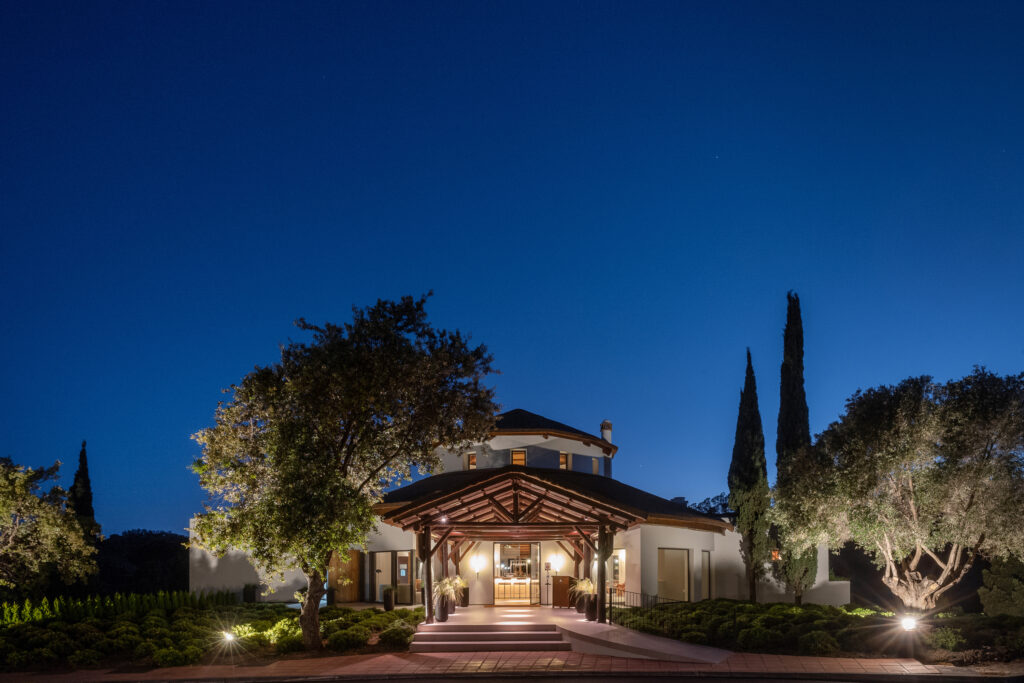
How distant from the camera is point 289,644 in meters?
18.0

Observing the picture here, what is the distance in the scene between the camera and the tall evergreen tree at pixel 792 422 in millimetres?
29297

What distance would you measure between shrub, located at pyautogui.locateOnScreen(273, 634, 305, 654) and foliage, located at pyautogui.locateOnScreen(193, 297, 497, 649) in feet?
0.67

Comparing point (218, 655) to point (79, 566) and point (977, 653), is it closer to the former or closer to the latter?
point (79, 566)

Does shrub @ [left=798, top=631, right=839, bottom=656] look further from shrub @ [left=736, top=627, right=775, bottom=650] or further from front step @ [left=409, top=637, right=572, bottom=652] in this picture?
front step @ [left=409, top=637, right=572, bottom=652]

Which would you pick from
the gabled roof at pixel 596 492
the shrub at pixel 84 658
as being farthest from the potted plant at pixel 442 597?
the shrub at pixel 84 658

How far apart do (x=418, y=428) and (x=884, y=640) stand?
10243 mm

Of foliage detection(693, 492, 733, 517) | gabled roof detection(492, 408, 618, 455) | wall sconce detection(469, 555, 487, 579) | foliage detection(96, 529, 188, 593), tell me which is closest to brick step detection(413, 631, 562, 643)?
wall sconce detection(469, 555, 487, 579)

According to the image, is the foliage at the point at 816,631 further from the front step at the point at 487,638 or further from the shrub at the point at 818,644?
the front step at the point at 487,638

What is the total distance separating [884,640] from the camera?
Answer: 16.9 meters

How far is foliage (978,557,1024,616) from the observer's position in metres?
25.5

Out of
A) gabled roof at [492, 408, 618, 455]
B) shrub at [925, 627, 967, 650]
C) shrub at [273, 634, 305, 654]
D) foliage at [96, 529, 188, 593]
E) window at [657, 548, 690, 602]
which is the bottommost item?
foliage at [96, 529, 188, 593]

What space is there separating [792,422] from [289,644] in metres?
23.1

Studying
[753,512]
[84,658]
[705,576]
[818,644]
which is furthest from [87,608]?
[753,512]

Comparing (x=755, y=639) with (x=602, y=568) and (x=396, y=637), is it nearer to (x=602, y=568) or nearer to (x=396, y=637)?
(x=602, y=568)
